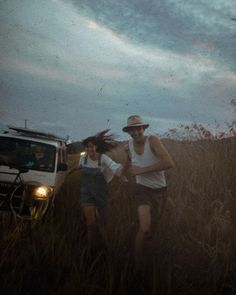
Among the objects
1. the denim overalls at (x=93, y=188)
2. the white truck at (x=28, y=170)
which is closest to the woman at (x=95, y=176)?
the denim overalls at (x=93, y=188)

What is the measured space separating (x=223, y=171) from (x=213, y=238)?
2.41 m

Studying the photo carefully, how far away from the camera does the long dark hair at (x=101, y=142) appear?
20.3ft

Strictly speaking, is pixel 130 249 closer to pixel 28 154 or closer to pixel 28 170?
pixel 28 170

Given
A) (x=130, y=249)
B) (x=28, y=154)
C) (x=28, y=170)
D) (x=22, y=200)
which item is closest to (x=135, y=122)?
(x=130, y=249)

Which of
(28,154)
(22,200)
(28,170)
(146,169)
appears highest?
(28,154)

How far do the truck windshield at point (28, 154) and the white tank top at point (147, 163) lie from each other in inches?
98.9

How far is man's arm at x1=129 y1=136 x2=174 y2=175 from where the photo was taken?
4.88m

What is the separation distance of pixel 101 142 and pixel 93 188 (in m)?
0.73

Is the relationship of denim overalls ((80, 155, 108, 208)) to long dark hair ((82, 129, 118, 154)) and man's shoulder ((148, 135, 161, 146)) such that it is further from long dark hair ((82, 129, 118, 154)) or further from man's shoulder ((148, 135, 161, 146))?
man's shoulder ((148, 135, 161, 146))

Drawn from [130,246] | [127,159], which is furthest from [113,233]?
[127,159]

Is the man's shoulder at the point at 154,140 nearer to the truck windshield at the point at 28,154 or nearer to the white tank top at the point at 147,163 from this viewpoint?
the white tank top at the point at 147,163

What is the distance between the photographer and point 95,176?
6078 millimetres

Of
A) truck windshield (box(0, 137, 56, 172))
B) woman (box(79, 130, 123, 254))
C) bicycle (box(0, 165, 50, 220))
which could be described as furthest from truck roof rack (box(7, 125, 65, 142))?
woman (box(79, 130, 123, 254))

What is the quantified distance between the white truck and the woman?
28.8 inches
